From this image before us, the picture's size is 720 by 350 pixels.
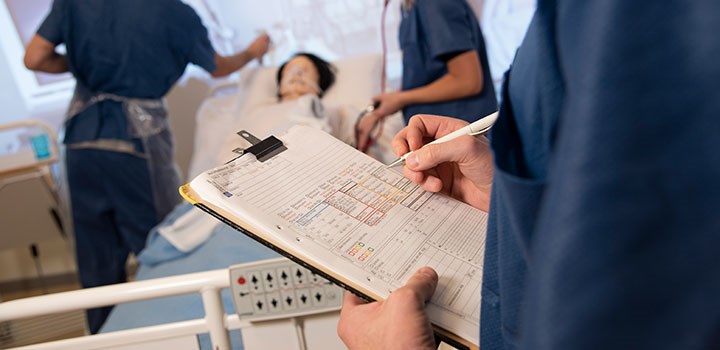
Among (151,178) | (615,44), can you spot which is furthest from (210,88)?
(615,44)

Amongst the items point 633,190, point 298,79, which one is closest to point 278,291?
point 633,190

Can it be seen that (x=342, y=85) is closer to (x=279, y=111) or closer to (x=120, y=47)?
(x=279, y=111)

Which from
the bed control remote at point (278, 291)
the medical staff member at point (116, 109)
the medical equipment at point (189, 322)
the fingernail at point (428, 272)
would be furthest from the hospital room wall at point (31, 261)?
the fingernail at point (428, 272)

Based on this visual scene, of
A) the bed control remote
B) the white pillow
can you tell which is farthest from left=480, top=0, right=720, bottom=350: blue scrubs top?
the white pillow

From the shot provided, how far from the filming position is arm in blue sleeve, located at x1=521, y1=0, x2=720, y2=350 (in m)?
0.28

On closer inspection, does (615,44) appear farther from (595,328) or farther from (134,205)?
(134,205)

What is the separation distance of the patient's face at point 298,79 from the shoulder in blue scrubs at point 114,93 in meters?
0.45

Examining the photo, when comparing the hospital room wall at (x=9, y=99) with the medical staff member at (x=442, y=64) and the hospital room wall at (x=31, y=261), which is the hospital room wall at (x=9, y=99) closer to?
the hospital room wall at (x=31, y=261)

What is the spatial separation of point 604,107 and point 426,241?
0.45m

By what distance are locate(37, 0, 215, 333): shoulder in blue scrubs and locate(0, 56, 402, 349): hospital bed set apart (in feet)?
1.27

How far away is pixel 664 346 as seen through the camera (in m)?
0.30

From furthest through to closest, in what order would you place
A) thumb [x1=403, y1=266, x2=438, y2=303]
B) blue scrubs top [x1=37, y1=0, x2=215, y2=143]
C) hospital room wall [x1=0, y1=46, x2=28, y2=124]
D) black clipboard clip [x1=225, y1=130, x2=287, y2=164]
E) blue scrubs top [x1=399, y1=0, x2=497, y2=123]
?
hospital room wall [x1=0, y1=46, x2=28, y2=124]
blue scrubs top [x1=37, y1=0, x2=215, y2=143]
blue scrubs top [x1=399, y1=0, x2=497, y2=123]
black clipboard clip [x1=225, y1=130, x2=287, y2=164]
thumb [x1=403, y1=266, x2=438, y2=303]

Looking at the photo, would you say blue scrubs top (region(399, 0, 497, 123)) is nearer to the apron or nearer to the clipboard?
the apron

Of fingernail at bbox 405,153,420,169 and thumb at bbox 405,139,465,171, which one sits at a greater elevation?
thumb at bbox 405,139,465,171
